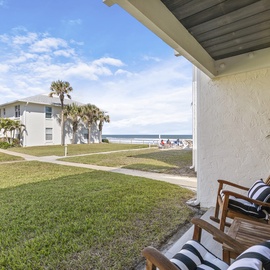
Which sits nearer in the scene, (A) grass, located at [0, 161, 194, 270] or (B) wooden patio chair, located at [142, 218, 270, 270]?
(B) wooden patio chair, located at [142, 218, 270, 270]

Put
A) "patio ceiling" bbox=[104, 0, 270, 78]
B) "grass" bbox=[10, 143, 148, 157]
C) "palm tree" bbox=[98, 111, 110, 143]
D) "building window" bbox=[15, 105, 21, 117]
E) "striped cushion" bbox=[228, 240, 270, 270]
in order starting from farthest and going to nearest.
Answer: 1. "palm tree" bbox=[98, 111, 110, 143]
2. "building window" bbox=[15, 105, 21, 117]
3. "grass" bbox=[10, 143, 148, 157]
4. "patio ceiling" bbox=[104, 0, 270, 78]
5. "striped cushion" bbox=[228, 240, 270, 270]

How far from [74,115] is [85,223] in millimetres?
20630

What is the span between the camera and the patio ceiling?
1921mm

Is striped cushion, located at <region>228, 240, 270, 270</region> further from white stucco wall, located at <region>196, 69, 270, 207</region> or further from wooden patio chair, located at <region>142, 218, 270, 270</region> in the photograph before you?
white stucco wall, located at <region>196, 69, 270, 207</region>

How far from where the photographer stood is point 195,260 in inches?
55.3

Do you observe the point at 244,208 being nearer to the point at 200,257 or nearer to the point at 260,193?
the point at 260,193

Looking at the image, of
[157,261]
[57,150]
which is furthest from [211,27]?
[57,150]

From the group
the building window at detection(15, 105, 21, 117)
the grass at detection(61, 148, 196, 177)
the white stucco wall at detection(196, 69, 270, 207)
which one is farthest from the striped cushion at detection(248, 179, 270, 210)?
the building window at detection(15, 105, 21, 117)

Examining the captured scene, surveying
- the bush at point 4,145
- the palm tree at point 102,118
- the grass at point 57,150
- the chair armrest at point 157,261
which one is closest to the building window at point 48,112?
the grass at point 57,150

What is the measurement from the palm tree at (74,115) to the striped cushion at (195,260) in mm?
22196

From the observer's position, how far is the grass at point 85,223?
7.25 feet

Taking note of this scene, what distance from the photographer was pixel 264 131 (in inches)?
133

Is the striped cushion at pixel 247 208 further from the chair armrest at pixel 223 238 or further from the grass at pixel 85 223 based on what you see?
the chair armrest at pixel 223 238

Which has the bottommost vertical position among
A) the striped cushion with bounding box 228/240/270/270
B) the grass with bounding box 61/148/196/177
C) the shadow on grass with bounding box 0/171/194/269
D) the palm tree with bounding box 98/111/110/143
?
the shadow on grass with bounding box 0/171/194/269
